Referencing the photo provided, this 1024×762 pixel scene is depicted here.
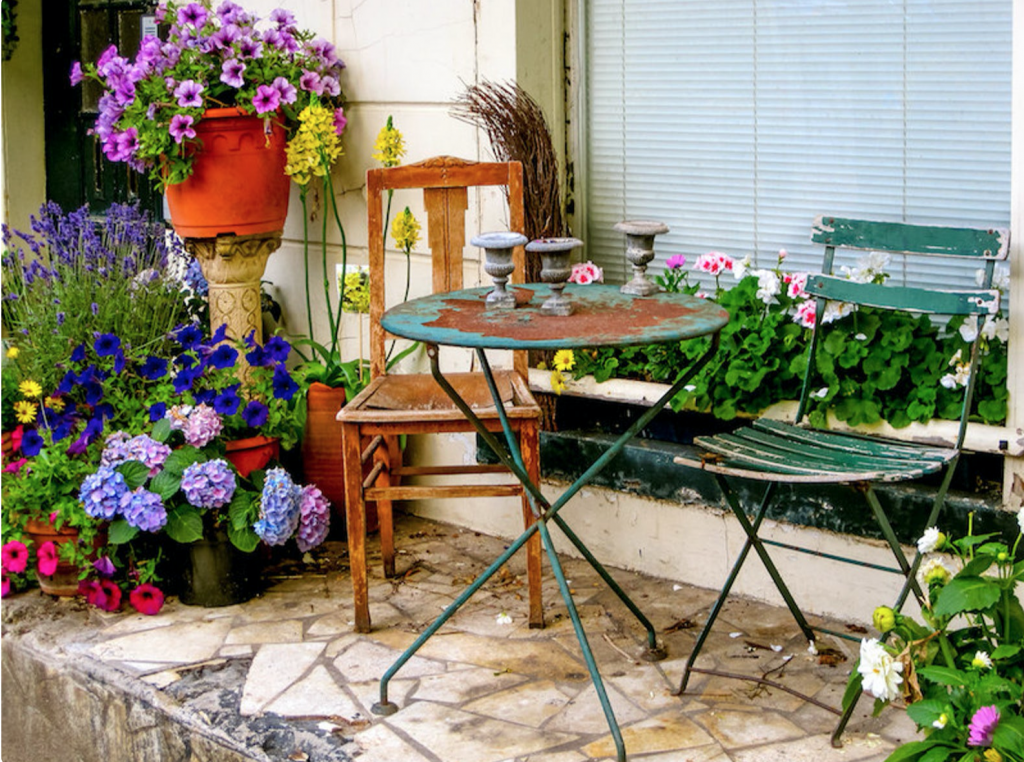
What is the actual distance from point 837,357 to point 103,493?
2.17 meters

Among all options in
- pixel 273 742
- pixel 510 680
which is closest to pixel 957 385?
pixel 510 680

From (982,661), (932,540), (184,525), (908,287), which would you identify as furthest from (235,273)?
(982,661)

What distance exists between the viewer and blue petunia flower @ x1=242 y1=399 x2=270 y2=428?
443 cm

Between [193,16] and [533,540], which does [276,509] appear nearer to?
[533,540]

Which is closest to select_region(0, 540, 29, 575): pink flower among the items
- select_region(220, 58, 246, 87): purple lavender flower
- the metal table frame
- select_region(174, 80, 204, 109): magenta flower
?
the metal table frame

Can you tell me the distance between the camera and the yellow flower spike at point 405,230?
479 centimetres

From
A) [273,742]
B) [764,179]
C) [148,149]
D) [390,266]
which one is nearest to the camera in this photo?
[273,742]

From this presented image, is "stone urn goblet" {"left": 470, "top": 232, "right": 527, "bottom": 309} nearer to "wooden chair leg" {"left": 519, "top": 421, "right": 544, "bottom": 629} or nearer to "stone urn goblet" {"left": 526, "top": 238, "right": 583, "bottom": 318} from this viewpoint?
"stone urn goblet" {"left": 526, "top": 238, "right": 583, "bottom": 318}

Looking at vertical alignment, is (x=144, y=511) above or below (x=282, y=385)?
below

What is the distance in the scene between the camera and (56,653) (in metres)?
4.06

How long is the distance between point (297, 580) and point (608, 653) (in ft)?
3.84

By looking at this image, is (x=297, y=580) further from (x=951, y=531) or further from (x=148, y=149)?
(x=951, y=531)

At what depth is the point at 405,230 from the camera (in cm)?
481

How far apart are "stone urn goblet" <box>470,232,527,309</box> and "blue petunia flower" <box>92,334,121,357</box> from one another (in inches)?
56.5
